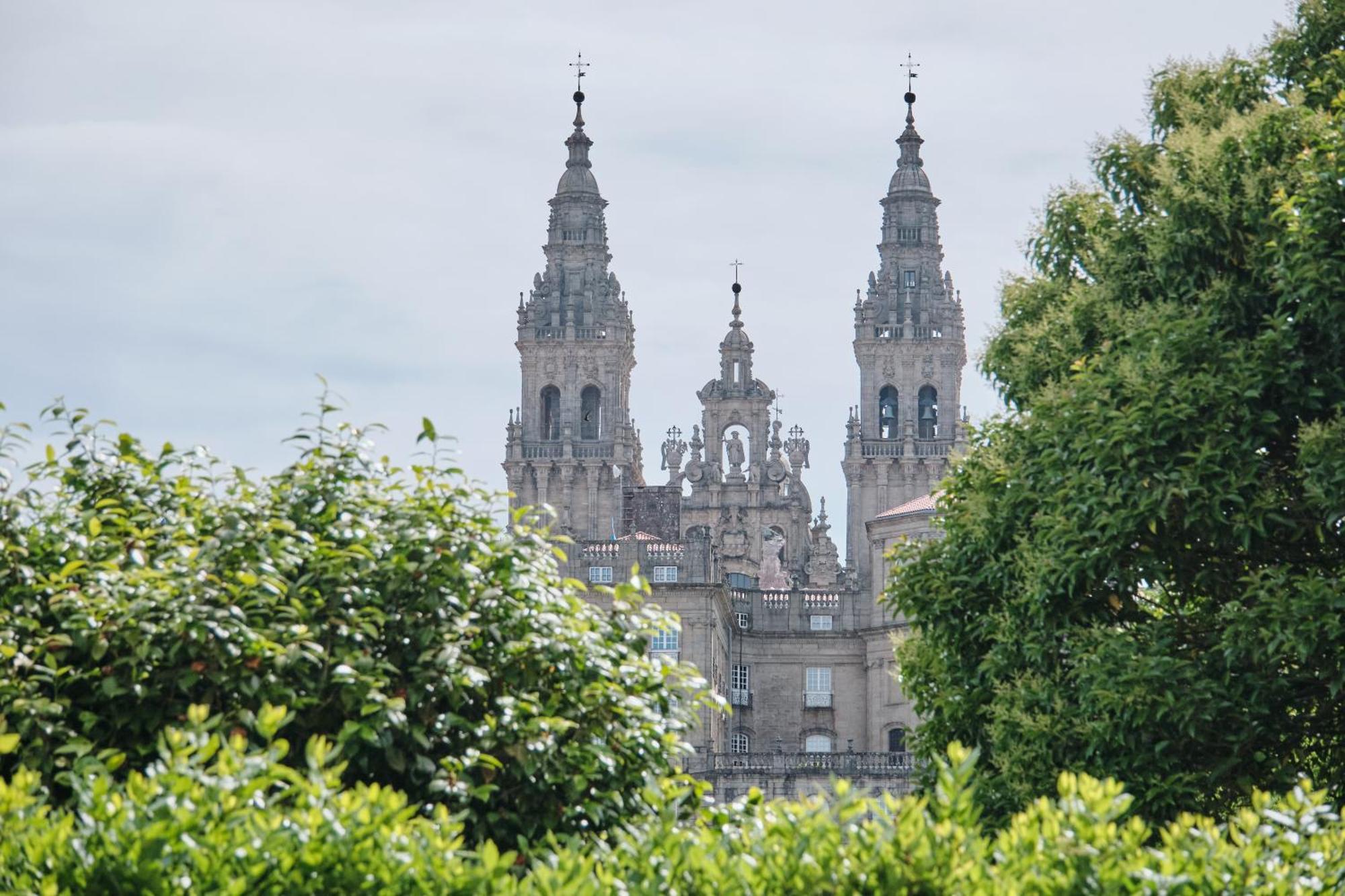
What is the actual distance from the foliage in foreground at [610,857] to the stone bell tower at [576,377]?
89.6 m

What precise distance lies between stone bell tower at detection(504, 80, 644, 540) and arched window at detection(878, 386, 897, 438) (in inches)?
506

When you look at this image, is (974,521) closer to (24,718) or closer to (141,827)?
(24,718)

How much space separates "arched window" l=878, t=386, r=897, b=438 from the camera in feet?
347

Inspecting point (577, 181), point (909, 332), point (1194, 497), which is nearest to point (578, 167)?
point (577, 181)

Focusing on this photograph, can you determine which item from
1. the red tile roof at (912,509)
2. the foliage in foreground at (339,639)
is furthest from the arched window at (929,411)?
the foliage in foreground at (339,639)

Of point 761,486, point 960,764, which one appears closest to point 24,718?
point 960,764

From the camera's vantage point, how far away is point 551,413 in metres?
107

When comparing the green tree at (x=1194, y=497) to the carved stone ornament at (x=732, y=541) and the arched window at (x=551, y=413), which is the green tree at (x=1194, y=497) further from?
the arched window at (x=551, y=413)

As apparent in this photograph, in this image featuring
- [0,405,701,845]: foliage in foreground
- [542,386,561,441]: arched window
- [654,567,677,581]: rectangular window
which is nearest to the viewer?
[0,405,701,845]: foliage in foreground

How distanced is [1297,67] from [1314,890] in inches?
569

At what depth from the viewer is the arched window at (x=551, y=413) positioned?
10569 cm

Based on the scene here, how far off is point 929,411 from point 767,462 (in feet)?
28.2

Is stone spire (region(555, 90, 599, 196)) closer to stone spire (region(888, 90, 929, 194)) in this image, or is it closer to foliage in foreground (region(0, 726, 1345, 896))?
stone spire (region(888, 90, 929, 194))

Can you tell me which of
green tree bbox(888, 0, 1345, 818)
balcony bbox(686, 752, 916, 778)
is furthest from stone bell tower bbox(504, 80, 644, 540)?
green tree bbox(888, 0, 1345, 818)
